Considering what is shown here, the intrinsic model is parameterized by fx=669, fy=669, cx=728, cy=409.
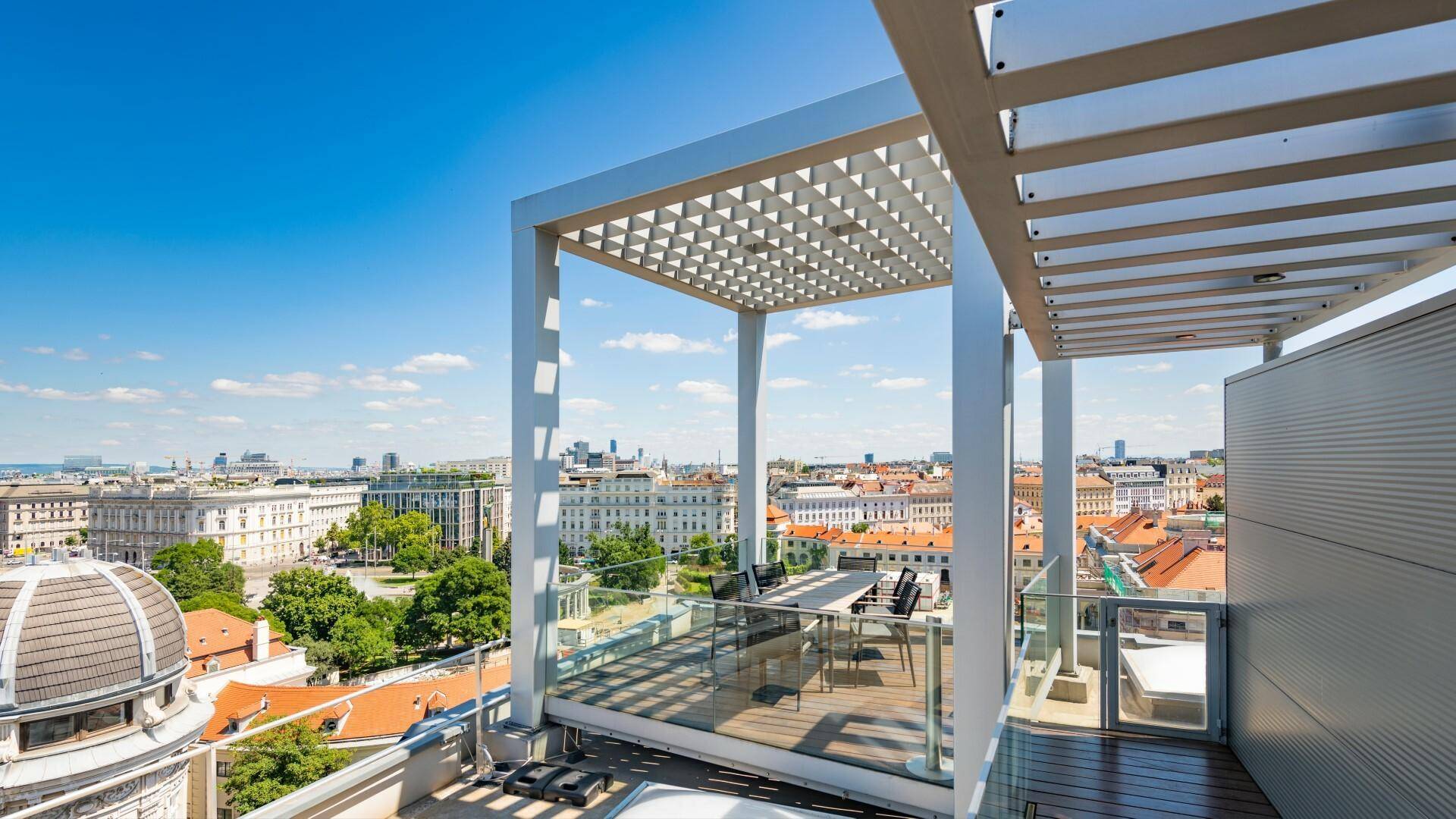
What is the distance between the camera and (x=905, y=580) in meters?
6.45

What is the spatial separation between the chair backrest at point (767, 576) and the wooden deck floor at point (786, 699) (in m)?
1.99

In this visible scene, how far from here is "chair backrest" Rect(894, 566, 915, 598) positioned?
6010 millimetres

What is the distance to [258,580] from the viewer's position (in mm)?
75250

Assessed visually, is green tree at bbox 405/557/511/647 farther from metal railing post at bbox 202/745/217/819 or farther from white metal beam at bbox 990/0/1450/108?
white metal beam at bbox 990/0/1450/108

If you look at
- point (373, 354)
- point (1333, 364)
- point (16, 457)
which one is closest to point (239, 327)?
point (373, 354)

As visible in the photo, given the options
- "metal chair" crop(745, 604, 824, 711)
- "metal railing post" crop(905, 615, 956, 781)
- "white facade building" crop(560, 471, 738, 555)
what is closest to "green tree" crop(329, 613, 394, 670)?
"white facade building" crop(560, 471, 738, 555)

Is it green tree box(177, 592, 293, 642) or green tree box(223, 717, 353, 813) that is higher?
green tree box(223, 717, 353, 813)

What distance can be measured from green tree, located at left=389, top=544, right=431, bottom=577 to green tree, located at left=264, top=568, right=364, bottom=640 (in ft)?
82.6

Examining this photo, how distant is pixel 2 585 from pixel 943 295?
1143 centimetres

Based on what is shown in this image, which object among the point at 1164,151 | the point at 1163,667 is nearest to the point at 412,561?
the point at 1163,667

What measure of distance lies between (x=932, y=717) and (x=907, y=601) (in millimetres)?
1390

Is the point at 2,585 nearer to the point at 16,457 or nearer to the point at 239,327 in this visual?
the point at 239,327

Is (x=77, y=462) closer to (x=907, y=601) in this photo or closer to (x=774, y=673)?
(x=774, y=673)

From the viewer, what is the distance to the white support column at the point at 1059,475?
19.1ft
